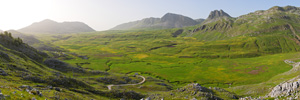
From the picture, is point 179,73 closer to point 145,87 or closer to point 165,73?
point 165,73

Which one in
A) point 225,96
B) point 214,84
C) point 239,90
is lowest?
point 214,84

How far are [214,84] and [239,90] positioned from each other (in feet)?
122

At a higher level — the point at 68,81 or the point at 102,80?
the point at 68,81

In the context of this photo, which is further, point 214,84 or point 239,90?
point 214,84

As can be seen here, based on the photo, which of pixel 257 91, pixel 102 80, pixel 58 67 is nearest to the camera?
pixel 257 91

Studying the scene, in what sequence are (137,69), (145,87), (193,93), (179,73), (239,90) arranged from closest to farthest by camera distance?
1. (193,93)
2. (239,90)
3. (145,87)
4. (179,73)
5. (137,69)

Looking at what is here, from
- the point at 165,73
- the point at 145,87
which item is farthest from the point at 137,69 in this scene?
the point at 145,87

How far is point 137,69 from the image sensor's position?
15412 centimetres

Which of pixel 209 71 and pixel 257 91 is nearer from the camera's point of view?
pixel 257 91

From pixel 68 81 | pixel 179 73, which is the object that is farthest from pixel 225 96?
pixel 179 73

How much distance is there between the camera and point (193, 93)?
172 feet

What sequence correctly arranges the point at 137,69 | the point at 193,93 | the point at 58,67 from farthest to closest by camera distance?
the point at 137,69 → the point at 58,67 → the point at 193,93

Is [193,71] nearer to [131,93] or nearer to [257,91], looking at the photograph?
[257,91]

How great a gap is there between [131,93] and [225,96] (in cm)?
3291
